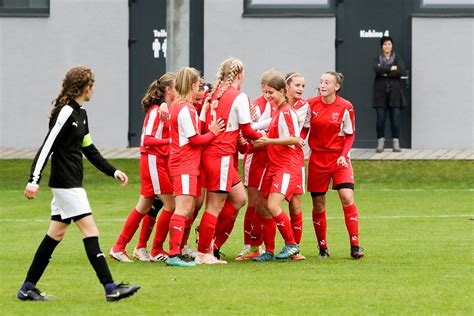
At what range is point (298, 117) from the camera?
14.3 m

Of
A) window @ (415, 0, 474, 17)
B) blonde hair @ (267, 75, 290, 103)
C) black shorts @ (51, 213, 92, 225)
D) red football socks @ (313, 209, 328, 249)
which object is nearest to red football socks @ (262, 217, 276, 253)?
red football socks @ (313, 209, 328, 249)

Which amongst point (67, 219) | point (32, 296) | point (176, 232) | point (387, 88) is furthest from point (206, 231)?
point (387, 88)

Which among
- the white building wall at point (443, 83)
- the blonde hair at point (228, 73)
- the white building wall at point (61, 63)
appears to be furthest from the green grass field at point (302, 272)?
the white building wall at point (61, 63)

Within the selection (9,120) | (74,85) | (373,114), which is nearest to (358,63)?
(373,114)

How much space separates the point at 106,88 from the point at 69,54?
3.14ft

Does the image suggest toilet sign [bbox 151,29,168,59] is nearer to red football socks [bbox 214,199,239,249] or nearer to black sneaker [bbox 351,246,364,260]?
red football socks [bbox 214,199,239,249]

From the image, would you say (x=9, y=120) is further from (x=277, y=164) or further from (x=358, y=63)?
(x=277, y=164)

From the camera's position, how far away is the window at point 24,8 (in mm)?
26844

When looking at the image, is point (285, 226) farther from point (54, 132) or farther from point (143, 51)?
point (143, 51)

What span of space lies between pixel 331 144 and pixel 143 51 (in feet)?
42.9

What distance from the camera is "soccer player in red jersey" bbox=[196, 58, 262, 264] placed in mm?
13602

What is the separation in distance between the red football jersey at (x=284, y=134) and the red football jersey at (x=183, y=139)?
82 cm

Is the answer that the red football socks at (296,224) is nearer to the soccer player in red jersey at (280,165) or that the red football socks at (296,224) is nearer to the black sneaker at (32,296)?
the soccer player in red jersey at (280,165)

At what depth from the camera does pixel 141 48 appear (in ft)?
88.7
